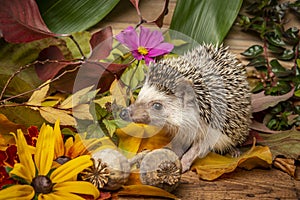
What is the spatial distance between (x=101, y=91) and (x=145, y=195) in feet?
0.97

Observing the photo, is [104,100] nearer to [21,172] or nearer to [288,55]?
[21,172]

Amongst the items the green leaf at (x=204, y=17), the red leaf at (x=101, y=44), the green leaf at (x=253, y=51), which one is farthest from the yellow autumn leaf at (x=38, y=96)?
A: the green leaf at (x=253, y=51)

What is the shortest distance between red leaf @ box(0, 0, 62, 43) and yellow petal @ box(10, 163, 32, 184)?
0.31 metres

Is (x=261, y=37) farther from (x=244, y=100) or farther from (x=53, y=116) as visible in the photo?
(x=53, y=116)

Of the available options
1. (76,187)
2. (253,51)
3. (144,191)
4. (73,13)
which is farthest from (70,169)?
(253,51)

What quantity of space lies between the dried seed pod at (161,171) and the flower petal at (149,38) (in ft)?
1.01

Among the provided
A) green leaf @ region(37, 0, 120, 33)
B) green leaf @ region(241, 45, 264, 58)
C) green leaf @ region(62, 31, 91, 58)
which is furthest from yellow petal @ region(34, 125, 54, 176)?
green leaf @ region(241, 45, 264, 58)

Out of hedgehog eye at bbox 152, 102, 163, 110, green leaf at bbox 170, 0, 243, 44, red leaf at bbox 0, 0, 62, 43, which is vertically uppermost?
red leaf at bbox 0, 0, 62, 43

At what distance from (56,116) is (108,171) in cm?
19

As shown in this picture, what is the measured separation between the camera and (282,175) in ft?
4.09

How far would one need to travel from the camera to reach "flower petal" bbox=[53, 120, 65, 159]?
1.13m

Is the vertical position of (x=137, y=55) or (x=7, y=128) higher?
(x=137, y=55)

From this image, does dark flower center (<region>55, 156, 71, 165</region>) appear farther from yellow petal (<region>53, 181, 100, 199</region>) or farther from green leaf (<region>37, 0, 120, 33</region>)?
green leaf (<region>37, 0, 120, 33</region>)

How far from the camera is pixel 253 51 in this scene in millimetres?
1597
